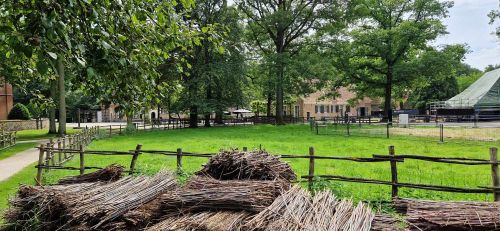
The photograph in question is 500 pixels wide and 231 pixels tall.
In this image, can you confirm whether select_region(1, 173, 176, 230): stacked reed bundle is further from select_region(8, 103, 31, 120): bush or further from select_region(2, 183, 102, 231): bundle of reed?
select_region(8, 103, 31, 120): bush

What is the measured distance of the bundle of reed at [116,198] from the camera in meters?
5.08

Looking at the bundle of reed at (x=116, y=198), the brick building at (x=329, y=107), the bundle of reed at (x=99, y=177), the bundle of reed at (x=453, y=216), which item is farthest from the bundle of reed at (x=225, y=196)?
the brick building at (x=329, y=107)

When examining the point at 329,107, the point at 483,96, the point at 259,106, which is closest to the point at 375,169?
the point at 483,96

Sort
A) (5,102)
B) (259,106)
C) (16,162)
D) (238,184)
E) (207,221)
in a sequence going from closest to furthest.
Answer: (207,221) < (238,184) < (16,162) < (5,102) < (259,106)

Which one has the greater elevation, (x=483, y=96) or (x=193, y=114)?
(x=483, y=96)

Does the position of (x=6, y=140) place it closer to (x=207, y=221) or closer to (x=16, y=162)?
(x=16, y=162)

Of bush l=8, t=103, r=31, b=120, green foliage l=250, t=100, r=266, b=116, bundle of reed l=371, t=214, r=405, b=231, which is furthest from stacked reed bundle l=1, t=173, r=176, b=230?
green foliage l=250, t=100, r=266, b=116


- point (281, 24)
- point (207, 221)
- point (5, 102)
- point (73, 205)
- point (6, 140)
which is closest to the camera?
point (207, 221)

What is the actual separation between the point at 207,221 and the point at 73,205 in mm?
1923

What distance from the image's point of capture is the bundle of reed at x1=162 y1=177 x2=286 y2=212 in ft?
16.2

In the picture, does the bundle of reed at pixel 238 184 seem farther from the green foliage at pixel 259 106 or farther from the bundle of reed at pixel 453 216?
the green foliage at pixel 259 106

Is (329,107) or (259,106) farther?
(329,107)

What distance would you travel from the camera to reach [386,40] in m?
42.0

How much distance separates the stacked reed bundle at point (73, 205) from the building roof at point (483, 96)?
46.5m
